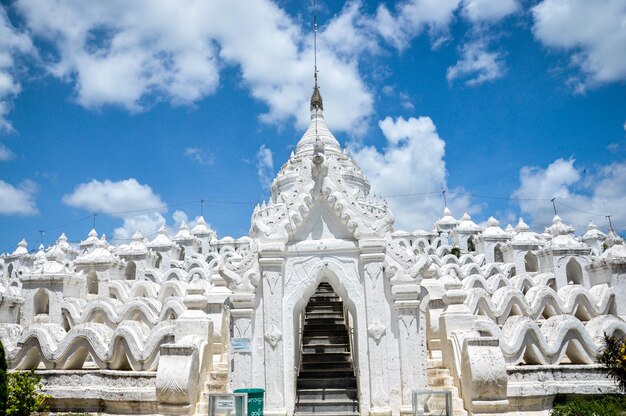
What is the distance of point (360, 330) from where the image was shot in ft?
33.9

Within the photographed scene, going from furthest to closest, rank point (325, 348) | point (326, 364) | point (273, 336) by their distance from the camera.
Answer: point (325, 348), point (326, 364), point (273, 336)

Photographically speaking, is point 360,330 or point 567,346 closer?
point 360,330

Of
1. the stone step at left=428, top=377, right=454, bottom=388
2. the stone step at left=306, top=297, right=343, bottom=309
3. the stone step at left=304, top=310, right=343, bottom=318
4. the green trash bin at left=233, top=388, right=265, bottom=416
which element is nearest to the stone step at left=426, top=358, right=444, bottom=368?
the stone step at left=428, top=377, right=454, bottom=388

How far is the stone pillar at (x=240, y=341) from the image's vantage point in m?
10.1

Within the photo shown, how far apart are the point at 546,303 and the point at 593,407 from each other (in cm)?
601

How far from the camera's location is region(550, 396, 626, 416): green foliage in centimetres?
959

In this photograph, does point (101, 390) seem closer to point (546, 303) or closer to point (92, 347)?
point (92, 347)

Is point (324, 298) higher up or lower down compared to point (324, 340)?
higher up

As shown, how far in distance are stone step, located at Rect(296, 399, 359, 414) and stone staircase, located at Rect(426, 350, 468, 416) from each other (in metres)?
1.76

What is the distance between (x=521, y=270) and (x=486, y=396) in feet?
71.5

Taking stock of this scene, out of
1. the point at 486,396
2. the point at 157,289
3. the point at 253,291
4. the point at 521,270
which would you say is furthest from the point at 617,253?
the point at 157,289

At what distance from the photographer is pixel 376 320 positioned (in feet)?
33.4

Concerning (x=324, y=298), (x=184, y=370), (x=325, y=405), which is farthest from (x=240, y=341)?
(x=324, y=298)

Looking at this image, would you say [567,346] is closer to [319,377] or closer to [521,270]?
[319,377]
